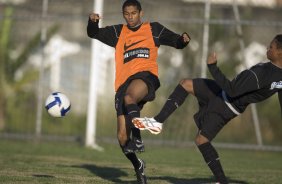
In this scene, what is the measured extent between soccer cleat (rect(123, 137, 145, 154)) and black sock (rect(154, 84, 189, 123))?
509mm

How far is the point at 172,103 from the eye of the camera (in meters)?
9.13

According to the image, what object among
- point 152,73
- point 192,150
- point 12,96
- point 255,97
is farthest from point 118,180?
point 12,96

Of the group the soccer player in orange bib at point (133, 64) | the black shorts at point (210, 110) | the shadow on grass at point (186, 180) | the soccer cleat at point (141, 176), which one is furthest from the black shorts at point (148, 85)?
the shadow on grass at point (186, 180)

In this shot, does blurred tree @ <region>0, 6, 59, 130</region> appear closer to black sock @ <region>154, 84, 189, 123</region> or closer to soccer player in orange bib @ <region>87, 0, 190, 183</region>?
soccer player in orange bib @ <region>87, 0, 190, 183</region>

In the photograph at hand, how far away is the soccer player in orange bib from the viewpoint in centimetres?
938

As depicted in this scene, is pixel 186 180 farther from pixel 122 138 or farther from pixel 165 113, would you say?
pixel 165 113

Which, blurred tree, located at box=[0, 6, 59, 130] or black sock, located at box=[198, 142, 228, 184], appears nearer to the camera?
black sock, located at box=[198, 142, 228, 184]

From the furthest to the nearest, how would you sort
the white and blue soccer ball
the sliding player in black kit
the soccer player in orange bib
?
the white and blue soccer ball
the soccer player in orange bib
the sliding player in black kit

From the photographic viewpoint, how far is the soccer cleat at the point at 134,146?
9.20 meters

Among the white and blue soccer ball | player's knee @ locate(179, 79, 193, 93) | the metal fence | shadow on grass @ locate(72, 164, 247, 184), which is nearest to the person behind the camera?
player's knee @ locate(179, 79, 193, 93)

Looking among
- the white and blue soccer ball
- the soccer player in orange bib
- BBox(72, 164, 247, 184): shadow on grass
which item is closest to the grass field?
BBox(72, 164, 247, 184): shadow on grass

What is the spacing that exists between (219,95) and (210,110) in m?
0.23

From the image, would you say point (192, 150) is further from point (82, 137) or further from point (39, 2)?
point (39, 2)

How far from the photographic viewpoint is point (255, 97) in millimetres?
9133
